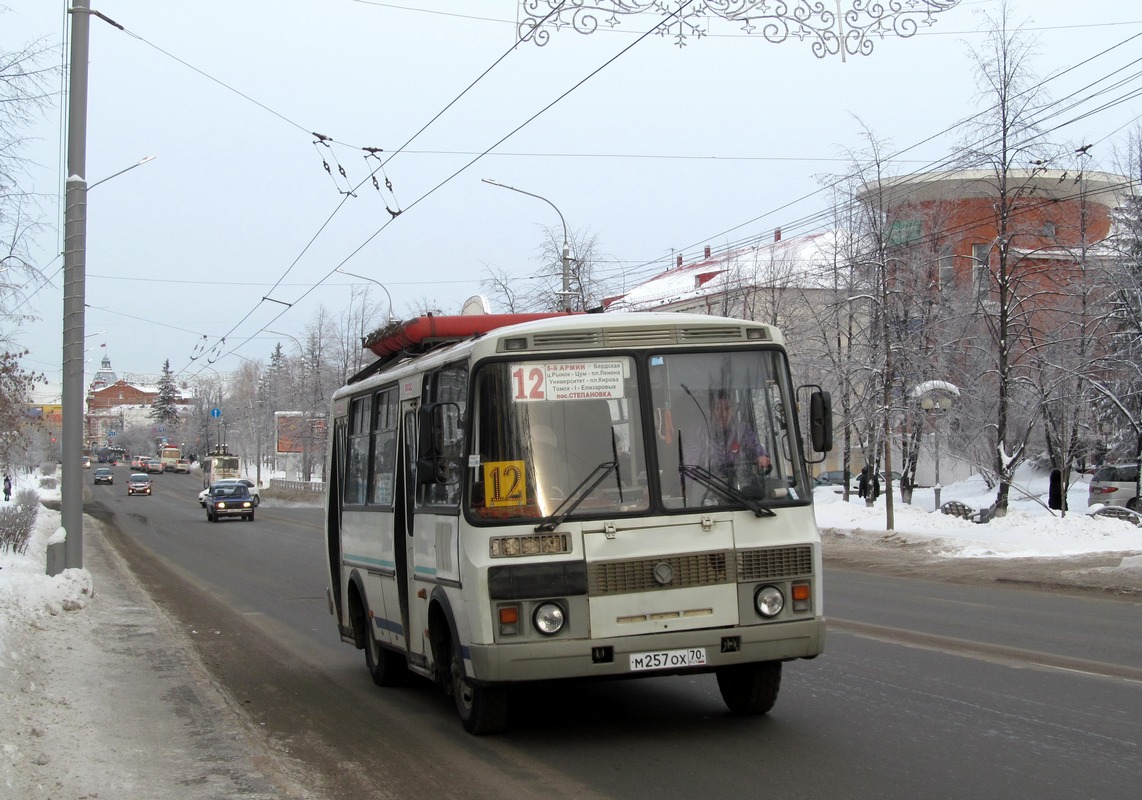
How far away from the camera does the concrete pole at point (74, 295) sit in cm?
1658

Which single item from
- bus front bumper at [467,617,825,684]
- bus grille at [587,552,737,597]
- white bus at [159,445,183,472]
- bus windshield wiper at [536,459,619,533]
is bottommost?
bus front bumper at [467,617,825,684]

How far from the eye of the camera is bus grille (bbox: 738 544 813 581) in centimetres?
750

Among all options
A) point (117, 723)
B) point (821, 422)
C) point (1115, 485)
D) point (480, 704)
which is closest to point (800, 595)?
point (821, 422)

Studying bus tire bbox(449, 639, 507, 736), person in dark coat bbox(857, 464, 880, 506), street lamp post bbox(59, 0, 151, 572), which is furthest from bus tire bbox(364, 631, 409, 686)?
person in dark coat bbox(857, 464, 880, 506)

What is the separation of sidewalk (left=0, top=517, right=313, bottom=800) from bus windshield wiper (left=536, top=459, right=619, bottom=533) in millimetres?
2006

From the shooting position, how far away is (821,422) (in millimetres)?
7828

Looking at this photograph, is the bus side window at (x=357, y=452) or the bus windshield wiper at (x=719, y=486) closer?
the bus windshield wiper at (x=719, y=486)

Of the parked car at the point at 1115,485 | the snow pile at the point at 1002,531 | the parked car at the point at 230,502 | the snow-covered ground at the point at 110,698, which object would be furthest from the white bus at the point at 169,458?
the snow-covered ground at the point at 110,698

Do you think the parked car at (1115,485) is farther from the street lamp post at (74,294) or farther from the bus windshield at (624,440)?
the bus windshield at (624,440)

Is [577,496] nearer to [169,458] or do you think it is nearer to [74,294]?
[74,294]

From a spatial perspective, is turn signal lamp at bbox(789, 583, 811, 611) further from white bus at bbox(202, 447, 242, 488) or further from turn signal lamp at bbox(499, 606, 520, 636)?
white bus at bbox(202, 447, 242, 488)

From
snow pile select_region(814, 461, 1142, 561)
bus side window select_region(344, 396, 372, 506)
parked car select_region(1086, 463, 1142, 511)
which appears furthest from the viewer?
parked car select_region(1086, 463, 1142, 511)

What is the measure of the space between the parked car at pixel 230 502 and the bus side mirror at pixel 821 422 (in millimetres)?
43413

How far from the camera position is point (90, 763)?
753 cm
